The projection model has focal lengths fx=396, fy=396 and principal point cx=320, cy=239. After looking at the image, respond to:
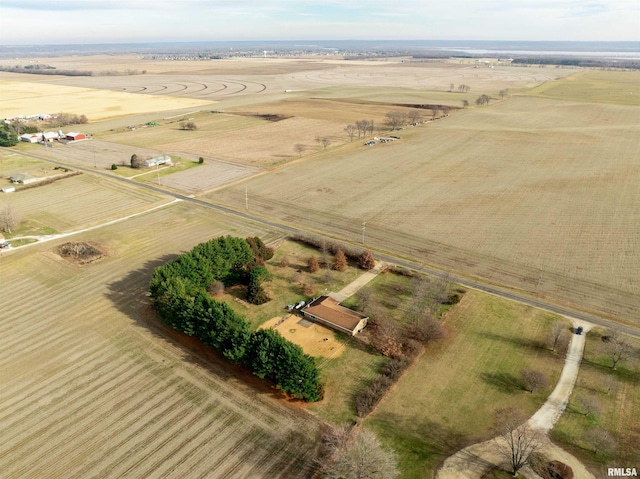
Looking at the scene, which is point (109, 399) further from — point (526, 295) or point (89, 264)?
point (526, 295)

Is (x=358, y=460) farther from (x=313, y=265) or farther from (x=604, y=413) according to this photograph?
(x=313, y=265)

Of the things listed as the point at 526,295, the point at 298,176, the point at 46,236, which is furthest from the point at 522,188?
the point at 46,236

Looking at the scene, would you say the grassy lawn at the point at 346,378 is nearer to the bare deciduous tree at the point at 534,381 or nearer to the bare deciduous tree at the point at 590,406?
the bare deciduous tree at the point at 534,381

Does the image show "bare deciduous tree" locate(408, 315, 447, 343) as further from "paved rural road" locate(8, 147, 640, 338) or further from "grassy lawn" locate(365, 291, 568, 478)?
"paved rural road" locate(8, 147, 640, 338)

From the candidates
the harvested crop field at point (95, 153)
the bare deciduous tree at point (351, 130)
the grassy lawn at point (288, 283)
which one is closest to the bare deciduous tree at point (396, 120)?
the bare deciduous tree at point (351, 130)

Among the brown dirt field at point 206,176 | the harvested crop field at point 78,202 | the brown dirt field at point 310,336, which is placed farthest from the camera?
the brown dirt field at point 206,176

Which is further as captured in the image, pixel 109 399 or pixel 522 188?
pixel 522 188

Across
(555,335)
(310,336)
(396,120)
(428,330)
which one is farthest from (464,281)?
(396,120)
